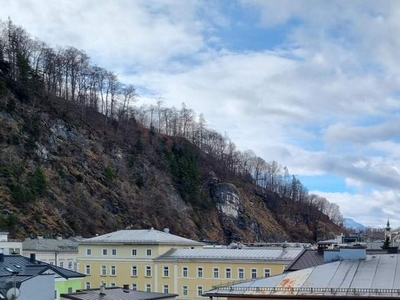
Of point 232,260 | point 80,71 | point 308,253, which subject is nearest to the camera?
point 308,253

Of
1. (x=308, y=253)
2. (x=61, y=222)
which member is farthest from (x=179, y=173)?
(x=308, y=253)

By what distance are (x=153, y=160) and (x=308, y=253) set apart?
6352cm

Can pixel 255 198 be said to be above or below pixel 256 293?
above

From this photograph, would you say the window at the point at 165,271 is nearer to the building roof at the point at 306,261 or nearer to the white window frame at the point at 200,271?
the white window frame at the point at 200,271

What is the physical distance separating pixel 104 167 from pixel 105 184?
3336 millimetres

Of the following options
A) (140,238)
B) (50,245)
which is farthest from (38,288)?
(50,245)

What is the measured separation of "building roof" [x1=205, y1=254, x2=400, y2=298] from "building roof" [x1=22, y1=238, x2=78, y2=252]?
143 feet

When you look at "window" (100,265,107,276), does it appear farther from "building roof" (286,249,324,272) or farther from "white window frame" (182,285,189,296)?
"building roof" (286,249,324,272)

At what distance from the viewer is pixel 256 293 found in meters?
19.6

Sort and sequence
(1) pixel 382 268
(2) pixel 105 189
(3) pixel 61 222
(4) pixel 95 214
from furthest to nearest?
(2) pixel 105 189
(4) pixel 95 214
(3) pixel 61 222
(1) pixel 382 268

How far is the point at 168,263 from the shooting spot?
56344 mm

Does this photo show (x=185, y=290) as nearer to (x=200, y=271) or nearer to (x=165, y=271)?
(x=200, y=271)

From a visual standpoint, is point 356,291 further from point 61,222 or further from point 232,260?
point 61,222

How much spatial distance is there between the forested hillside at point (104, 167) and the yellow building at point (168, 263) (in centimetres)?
1116
